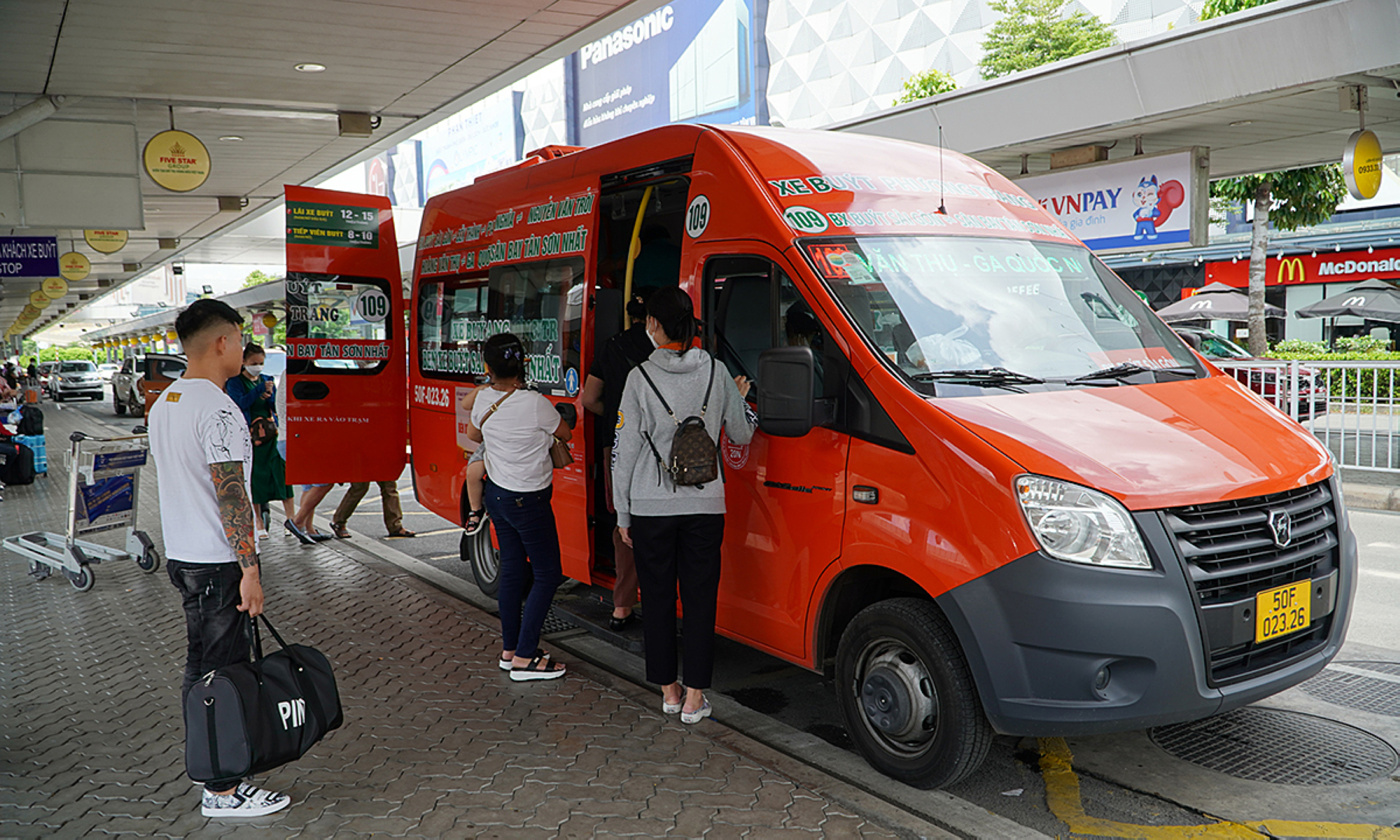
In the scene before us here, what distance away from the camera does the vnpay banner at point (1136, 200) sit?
31.7 ft

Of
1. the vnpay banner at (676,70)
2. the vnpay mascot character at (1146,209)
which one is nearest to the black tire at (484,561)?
the vnpay mascot character at (1146,209)

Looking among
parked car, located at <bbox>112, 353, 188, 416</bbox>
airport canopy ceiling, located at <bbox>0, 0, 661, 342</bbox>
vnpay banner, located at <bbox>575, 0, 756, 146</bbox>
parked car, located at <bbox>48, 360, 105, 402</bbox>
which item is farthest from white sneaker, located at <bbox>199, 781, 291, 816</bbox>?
vnpay banner, located at <bbox>575, 0, 756, 146</bbox>

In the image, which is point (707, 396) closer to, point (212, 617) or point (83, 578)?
point (212, 617)

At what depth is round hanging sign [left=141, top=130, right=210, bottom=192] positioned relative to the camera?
10633mm

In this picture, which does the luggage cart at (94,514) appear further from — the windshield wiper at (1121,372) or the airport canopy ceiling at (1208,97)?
the airport canopy ceiling at (1208,97)

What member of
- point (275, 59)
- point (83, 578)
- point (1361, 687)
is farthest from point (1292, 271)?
point (83, 578)

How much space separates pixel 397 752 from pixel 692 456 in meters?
1.81

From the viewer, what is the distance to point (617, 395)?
5.23m

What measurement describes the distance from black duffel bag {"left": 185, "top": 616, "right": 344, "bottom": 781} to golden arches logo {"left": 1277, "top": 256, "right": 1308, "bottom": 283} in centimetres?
2990

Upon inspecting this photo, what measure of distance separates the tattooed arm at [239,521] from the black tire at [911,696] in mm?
2248

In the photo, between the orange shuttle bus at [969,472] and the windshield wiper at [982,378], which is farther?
the windshield wiper at [982,378]

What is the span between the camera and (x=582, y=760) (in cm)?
415

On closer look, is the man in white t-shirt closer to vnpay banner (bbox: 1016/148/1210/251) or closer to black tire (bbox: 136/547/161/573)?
black tire (bbox: 136/547/161/573)

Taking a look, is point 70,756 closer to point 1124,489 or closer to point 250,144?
point 1124,489
